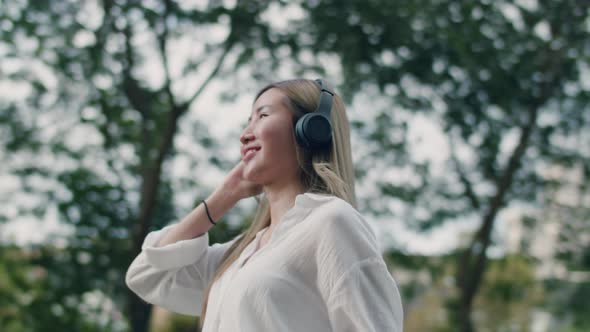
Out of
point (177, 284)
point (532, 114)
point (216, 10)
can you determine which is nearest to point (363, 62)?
point (216, 10)

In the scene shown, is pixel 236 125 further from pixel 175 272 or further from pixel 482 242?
pixel 175 272

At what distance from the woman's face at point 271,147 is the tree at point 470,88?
6.14 meters

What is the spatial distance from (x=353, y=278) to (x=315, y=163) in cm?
43

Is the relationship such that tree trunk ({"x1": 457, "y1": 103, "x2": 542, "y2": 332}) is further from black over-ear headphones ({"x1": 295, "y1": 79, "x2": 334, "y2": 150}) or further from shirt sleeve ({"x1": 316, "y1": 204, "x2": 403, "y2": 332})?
shirt sleeve ({"x1": 316, "y1": 204, "x2": 403, "y2": 332})

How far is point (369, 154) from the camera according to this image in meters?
9.21

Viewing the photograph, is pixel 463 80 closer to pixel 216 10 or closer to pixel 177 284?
pixel 216 10

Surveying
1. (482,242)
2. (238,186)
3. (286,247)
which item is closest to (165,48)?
(482,242)

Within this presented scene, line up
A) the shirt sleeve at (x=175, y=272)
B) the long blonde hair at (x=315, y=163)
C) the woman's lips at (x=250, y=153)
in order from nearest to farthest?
the long blonde hair at (x=315, y=163)
the woman's lips at (x=250, y=153)
the shirt sleeve at (x=175, y=272)

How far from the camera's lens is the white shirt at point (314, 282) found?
1.45 m

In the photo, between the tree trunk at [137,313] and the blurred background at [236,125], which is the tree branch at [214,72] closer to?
the blurred background at [236,125]

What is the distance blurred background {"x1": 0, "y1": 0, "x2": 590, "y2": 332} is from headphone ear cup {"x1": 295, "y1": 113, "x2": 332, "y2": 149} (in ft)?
20.4

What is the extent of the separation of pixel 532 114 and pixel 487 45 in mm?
1425

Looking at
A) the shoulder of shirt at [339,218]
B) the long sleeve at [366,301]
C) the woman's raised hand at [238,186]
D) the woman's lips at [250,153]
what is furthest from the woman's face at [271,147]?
the long sleeve at [366,301]

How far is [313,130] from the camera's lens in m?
1.75
